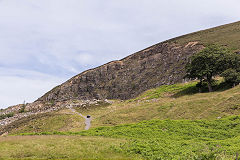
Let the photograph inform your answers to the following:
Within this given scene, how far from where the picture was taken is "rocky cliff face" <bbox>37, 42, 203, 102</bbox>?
265 feet

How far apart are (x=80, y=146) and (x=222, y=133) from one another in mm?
16204

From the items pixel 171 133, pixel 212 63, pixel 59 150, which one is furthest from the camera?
pixel 212 63

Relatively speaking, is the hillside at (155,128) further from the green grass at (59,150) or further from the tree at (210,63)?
the tree at (210,63)

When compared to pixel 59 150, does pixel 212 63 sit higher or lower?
higher

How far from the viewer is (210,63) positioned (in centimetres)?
4547

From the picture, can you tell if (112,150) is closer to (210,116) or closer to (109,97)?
(210,116)

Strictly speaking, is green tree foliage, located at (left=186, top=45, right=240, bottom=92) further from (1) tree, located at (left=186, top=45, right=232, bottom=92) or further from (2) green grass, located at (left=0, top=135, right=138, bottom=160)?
(2) green grass, located at (left=0, top=135, right=138, bottom=160)

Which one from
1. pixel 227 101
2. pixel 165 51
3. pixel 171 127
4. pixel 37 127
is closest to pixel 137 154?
pixel 171 127

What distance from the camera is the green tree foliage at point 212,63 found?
44.3 meters

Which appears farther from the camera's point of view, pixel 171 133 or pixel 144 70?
pixel 144 70

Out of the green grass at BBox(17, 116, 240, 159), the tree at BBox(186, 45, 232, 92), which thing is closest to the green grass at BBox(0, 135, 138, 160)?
the green grass at BBox(17, 116, 240, 159)

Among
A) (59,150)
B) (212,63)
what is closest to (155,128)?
(59,150)

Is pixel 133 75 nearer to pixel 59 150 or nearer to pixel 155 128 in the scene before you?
pixel 155 128

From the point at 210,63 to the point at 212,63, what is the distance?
494mm
